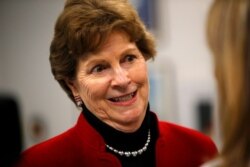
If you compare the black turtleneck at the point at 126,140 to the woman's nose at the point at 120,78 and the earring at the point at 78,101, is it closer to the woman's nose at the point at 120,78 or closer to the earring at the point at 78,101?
the earring at the point at 78,101

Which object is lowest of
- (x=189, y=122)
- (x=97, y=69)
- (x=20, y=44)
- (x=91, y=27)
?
(x=189, y=122)

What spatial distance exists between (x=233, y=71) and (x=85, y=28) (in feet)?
1.83

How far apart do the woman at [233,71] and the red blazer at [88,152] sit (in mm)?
537

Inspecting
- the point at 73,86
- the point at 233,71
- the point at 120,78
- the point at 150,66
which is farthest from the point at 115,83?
Answer: the point at 150,66

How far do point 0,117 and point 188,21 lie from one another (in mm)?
2859

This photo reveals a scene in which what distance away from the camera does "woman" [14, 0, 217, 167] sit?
1.46 meters

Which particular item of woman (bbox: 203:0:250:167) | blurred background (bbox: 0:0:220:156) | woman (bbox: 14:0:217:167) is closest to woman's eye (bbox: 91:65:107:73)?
woman (bbox: 14:0:217:167)

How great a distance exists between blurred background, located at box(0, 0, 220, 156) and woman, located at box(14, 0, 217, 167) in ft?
6.84

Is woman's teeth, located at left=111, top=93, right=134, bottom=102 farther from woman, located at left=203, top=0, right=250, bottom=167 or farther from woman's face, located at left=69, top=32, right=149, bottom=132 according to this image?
woman, located at left=203, top=0, right=250, bottom=167

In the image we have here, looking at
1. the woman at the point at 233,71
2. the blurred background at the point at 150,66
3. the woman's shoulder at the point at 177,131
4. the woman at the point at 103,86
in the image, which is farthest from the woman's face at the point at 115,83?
the blurred background at the point at 150,66

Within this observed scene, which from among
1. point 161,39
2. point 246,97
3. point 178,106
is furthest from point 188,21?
point 246,97

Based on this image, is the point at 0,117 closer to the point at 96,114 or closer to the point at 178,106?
the point at 96,114

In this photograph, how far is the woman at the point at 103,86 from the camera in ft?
4.79

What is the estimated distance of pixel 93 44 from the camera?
145cm
